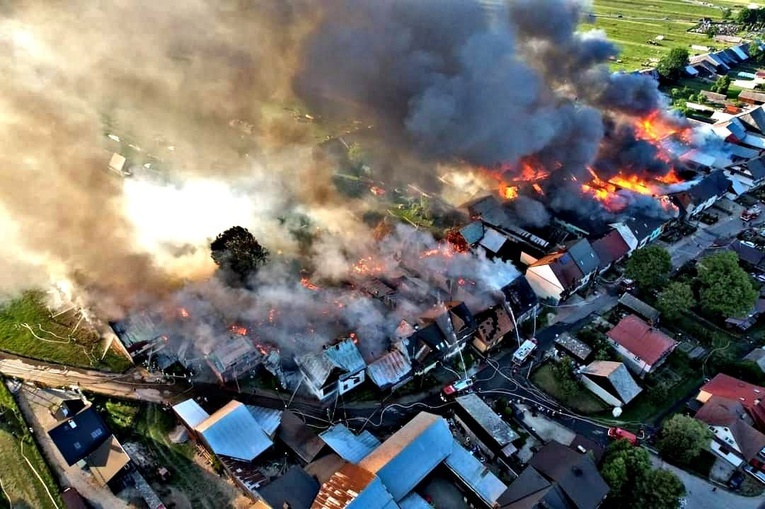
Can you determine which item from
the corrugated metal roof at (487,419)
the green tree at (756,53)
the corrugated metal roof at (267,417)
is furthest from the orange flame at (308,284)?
the green tree at (756,53)

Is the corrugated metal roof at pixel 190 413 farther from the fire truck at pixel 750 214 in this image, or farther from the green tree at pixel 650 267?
the fire truck at pixel 750 214

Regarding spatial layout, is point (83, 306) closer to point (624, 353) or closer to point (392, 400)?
point (392, 400)

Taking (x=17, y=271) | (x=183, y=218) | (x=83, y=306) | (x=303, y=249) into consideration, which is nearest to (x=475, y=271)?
(x=303, y=249)

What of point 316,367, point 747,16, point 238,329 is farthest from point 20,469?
point 747,16

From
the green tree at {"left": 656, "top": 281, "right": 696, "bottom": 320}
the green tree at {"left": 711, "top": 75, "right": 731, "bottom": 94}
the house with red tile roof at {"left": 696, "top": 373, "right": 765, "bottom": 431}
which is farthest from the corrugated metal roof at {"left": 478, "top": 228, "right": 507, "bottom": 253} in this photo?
the green tree at {"left": 711, "top": 75, "right": 731, "bottom": 94}

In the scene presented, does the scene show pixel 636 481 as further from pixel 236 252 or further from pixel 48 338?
pixel 48 338

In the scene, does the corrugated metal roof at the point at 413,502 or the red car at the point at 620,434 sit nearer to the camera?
the corrugated metal roof at the point at 413,502
